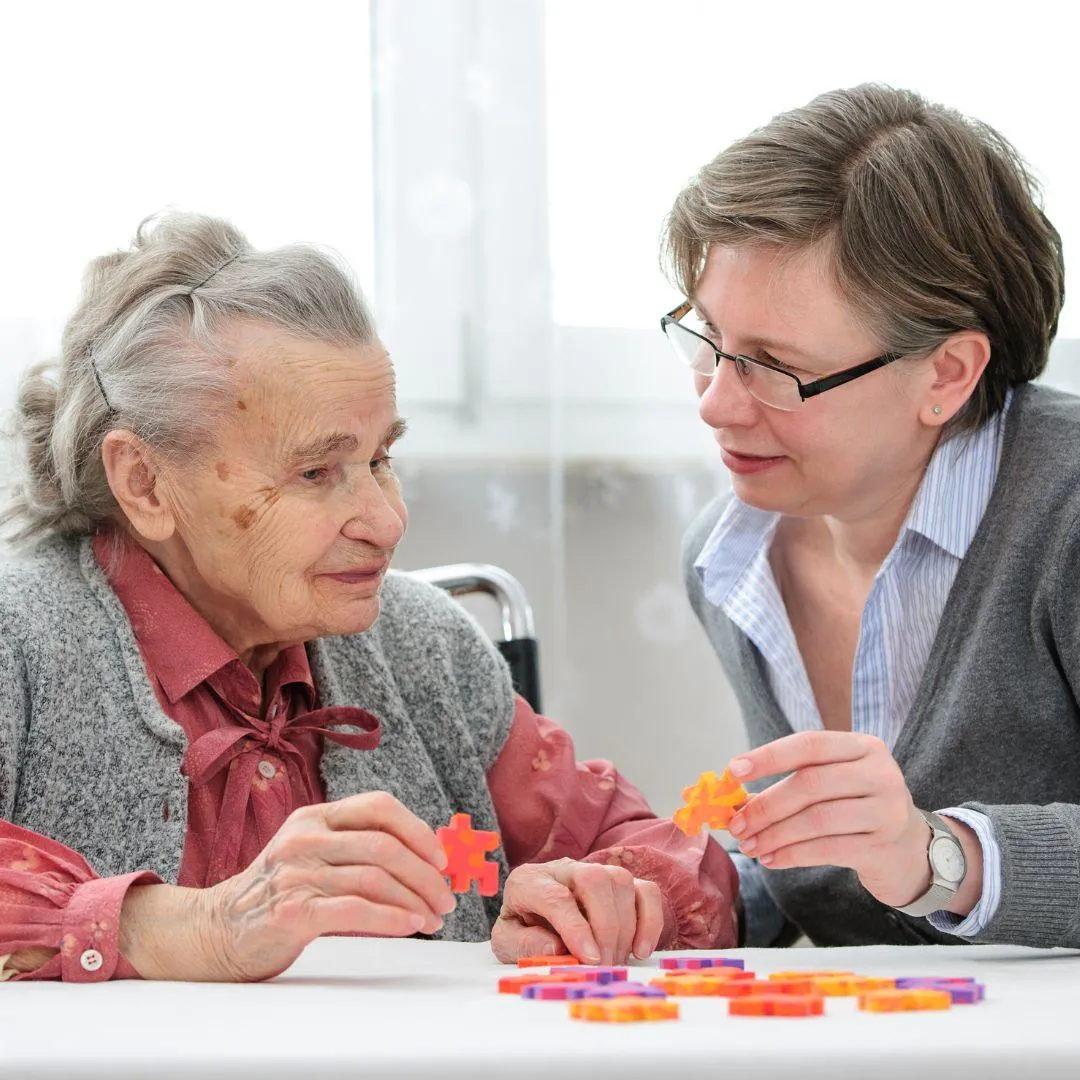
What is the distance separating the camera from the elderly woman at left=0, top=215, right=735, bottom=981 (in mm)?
1292

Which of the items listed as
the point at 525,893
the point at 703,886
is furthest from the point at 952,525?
the point at 525,893

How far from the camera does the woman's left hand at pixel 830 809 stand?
45.8 inches

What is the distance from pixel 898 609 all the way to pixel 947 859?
0.45 meters

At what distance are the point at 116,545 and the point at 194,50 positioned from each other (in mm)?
957

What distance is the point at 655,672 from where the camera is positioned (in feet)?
7.50

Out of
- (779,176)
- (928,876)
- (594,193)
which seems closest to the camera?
(928,876)

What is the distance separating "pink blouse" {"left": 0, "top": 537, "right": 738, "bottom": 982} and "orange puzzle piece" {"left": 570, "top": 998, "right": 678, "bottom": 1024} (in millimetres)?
640

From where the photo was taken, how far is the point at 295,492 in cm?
137

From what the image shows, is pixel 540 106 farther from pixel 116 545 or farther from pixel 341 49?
pixel 116 545

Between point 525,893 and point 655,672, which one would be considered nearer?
point 525,893

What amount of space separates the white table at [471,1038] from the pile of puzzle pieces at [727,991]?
12 mm

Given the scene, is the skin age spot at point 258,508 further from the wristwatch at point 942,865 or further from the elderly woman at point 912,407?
the wristwatch at point 942,865

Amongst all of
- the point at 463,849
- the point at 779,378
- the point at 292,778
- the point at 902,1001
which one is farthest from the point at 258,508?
the point at 902,1001

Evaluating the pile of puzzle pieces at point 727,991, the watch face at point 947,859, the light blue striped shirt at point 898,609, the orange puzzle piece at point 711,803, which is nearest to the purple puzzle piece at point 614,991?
the pile of puzzle pieces at point 727,991
